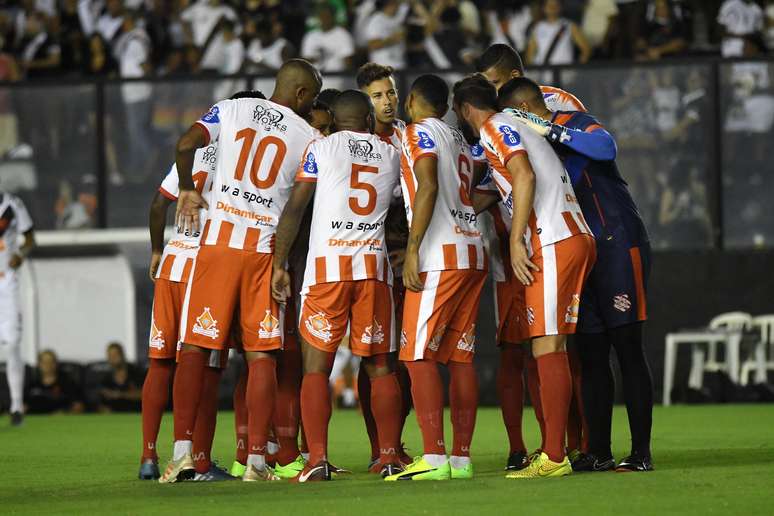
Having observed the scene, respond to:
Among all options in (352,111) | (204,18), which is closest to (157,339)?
(352,111)

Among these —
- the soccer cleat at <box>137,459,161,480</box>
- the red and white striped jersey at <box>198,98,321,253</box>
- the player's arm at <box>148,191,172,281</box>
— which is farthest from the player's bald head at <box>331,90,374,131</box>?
the soccer cleat at <box>137,459,161,480</box>

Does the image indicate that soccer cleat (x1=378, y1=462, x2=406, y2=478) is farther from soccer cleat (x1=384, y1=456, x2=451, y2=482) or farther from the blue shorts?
the blue shorts

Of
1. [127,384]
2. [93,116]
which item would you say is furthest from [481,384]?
[93,116]

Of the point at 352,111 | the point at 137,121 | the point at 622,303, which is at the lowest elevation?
the point at 622,303

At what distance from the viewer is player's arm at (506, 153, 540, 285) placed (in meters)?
7.72

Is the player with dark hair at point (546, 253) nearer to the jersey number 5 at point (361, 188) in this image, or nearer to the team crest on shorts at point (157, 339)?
the jersey number 5 at point (361, 188)

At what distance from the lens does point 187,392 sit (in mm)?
8023

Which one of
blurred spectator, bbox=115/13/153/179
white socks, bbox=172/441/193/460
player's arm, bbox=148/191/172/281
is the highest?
blurred spectator, bbox=115/13/153/179

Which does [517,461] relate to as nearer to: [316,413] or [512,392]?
[512,392]

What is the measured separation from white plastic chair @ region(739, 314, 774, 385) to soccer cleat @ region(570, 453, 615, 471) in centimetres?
853

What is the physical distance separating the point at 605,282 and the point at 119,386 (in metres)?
10.2

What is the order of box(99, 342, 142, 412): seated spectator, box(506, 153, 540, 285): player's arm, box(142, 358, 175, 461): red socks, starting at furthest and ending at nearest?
box(99, 342, 142, 412): seated spectator → box(142, 358, 175, 461): red socks → box(506, 153, 540, 285): player's arm

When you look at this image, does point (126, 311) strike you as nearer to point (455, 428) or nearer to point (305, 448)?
point (305, 448)

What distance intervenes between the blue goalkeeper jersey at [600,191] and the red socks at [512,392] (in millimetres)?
1157
